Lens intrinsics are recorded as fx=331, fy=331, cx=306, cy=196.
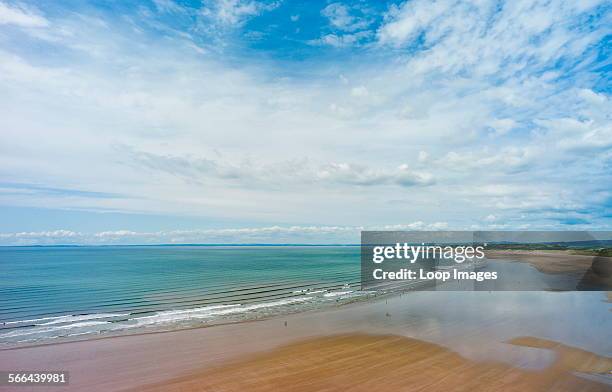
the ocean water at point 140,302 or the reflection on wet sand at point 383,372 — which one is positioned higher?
the reflection on wet sand at point 383,372

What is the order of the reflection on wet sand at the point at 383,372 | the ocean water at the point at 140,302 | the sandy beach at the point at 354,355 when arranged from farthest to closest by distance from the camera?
the ocean water at the point at 140,302, the sandy beach at the point at 354,355, the reflection on wet sand at the point at 383,372

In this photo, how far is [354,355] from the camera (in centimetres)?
2055

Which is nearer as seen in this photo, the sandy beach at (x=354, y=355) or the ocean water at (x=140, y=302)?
the sandy beach at (x=354, y=355)

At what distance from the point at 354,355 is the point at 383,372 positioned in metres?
2.85

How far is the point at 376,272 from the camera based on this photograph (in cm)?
7000

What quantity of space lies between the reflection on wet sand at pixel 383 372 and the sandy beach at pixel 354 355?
5cm

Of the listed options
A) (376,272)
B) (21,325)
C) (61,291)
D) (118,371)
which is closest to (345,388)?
(118,371)

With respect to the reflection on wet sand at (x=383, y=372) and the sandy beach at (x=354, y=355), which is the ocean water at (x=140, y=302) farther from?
the reflection on wet sand at (x=383, y=372)

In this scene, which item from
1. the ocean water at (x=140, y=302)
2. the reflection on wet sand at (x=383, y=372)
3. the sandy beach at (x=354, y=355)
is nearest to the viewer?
the reflection on wet sand at (x=383, y=372)

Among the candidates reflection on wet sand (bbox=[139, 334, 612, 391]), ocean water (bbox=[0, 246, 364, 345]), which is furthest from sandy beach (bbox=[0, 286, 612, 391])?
ocean water (bbox=[0, 246, 364, 345])

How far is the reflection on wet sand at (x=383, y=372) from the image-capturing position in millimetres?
16234

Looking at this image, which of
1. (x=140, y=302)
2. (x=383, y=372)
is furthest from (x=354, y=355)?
(x=140, y=302)

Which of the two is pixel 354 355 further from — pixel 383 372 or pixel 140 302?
pixel 140 302

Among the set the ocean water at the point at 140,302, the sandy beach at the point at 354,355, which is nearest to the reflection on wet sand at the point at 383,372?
the sandy beach at the point at 354,355
